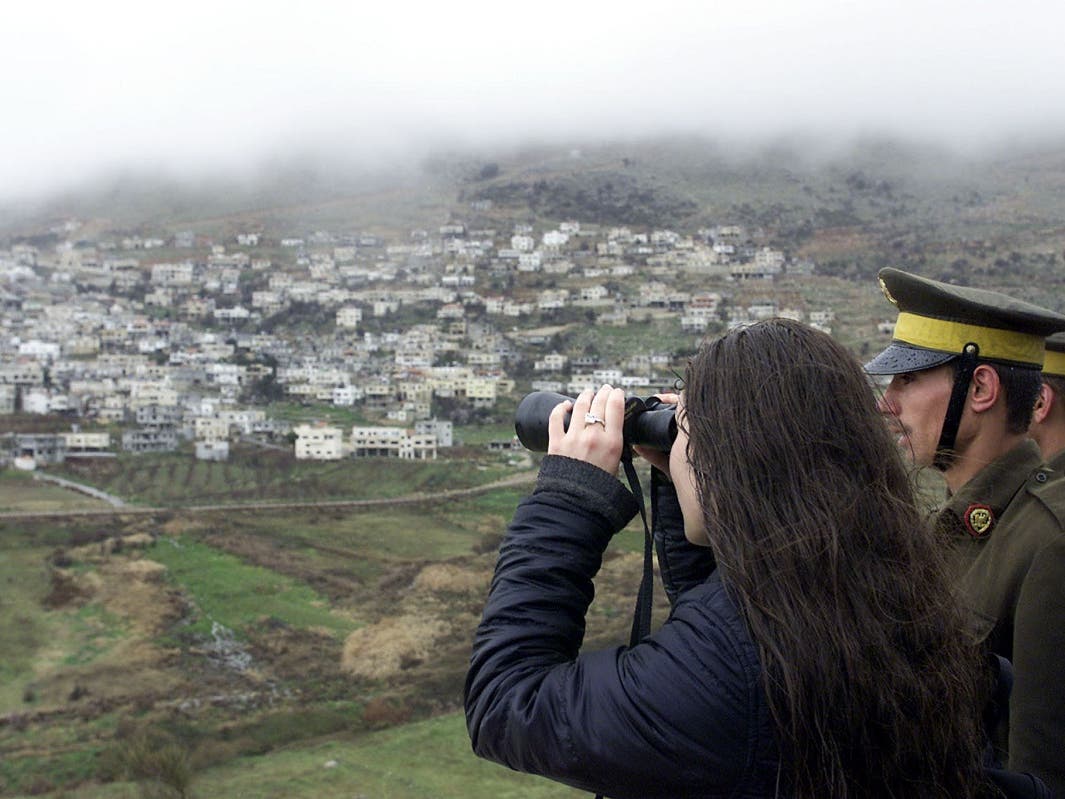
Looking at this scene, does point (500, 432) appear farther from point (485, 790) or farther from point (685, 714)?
point (685, 714)

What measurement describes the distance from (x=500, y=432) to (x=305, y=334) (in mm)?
22985

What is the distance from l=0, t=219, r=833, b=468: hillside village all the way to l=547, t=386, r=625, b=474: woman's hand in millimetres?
20775

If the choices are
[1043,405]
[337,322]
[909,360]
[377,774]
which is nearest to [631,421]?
[909,360]

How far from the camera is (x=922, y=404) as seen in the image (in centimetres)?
149

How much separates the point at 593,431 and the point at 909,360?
703 mm

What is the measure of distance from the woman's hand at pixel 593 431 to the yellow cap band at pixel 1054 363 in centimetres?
105

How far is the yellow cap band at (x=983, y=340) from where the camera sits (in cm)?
147

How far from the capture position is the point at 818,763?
2.85 feet

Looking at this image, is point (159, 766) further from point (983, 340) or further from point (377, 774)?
point (983, 340)

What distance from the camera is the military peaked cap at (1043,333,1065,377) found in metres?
1.74

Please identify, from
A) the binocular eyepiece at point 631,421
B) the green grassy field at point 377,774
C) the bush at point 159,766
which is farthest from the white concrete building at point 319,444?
the binocular eyepiece at point 631,421

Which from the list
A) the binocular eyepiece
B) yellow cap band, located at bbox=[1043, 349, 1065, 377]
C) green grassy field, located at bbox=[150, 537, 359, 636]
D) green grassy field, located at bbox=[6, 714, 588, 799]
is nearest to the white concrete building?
green grassy field, located at bbox=[150, 537, 359, 636]

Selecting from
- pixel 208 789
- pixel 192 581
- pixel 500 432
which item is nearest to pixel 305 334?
pixel 500 432

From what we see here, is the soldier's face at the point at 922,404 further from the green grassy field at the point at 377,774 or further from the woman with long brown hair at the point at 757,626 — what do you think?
the green grassy field at the point at 377,774
